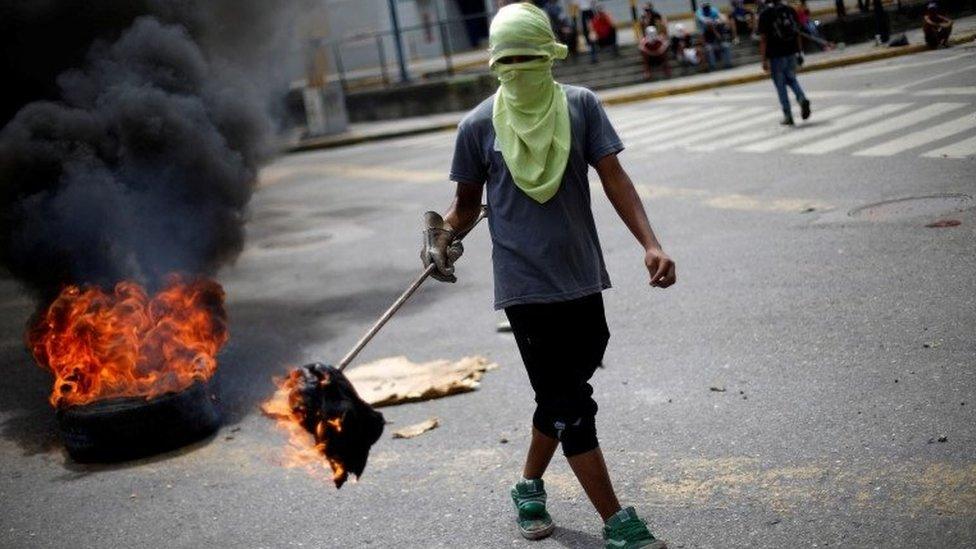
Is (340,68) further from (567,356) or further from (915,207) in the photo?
(567,356)

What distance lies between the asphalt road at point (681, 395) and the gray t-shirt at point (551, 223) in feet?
3.08

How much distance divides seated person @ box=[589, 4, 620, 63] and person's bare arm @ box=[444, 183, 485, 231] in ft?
72.4

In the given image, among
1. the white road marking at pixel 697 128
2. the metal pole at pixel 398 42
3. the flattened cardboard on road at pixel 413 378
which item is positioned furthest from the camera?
the metal pole at pixel 398 42

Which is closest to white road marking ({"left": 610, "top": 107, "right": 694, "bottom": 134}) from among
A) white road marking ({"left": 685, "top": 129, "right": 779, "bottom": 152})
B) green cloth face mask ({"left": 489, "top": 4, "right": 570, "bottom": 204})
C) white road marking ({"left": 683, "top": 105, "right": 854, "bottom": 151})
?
white road marking ({"left": 683, "top": 105, "right": 854, "bottom": 151})

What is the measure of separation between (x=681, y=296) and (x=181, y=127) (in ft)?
11.2

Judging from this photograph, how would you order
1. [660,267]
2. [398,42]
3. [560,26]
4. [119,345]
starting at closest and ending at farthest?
[660,267] < [119,345] < [560,26] < [398,42]

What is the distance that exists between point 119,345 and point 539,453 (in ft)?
9.07

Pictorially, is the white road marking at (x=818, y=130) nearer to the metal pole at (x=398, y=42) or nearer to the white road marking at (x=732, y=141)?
the white road marking at (x=732, y=141)

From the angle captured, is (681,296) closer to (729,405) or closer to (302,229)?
(729,405)

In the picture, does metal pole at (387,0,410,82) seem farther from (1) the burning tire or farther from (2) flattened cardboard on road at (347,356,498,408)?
→ (1) the burning tire

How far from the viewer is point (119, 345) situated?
5820mm

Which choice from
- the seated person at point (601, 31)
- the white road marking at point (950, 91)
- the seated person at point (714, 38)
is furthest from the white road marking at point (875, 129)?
the seated person at point (601, 31)

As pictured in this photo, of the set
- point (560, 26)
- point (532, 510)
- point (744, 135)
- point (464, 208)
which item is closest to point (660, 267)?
point (464, 208)

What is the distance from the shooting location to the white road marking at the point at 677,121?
51.8 ft
